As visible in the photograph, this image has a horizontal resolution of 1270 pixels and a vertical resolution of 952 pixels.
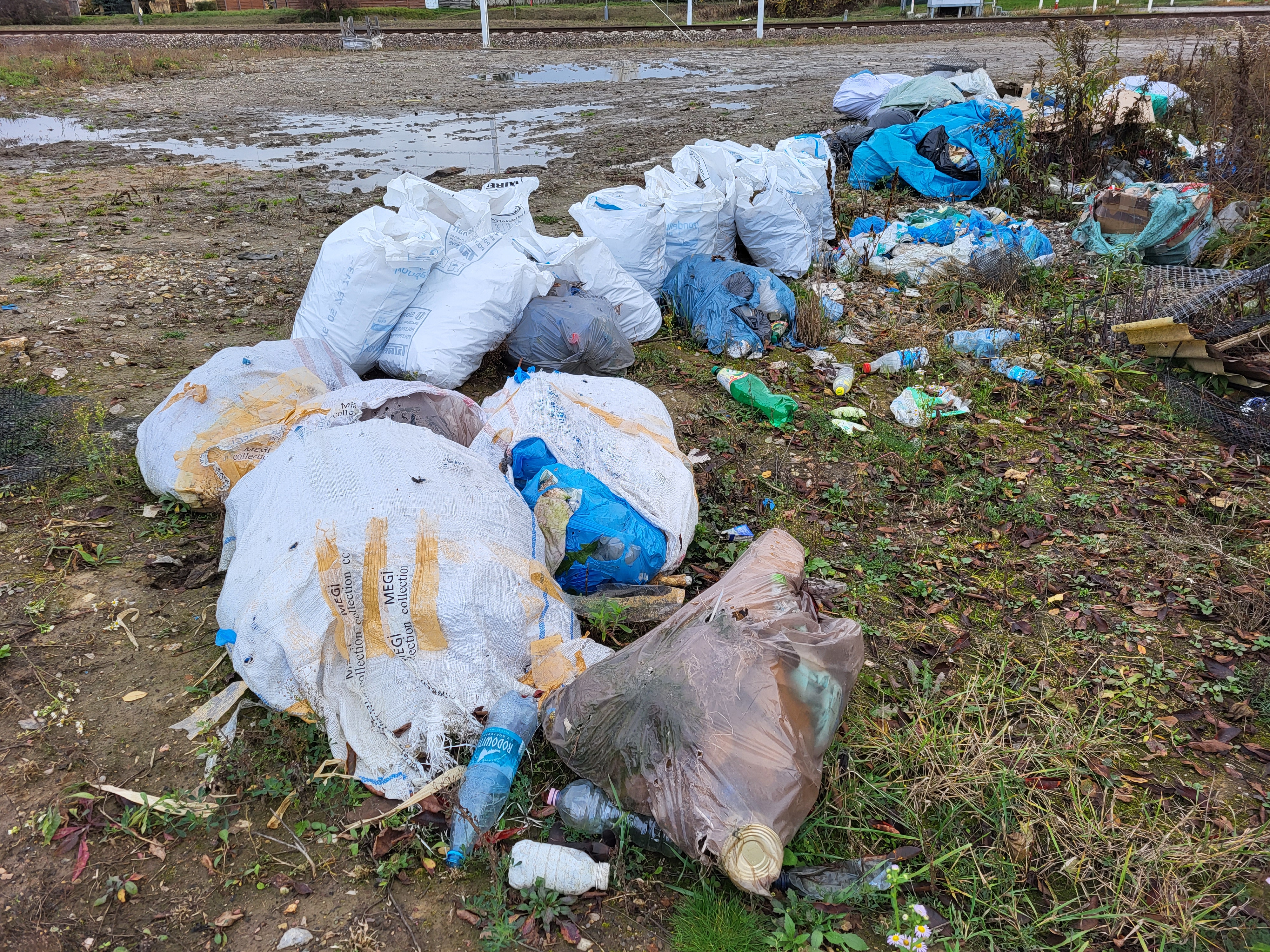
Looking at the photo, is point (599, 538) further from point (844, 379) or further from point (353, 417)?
point (844, 379)

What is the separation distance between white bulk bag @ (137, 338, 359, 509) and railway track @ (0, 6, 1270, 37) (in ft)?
59.0

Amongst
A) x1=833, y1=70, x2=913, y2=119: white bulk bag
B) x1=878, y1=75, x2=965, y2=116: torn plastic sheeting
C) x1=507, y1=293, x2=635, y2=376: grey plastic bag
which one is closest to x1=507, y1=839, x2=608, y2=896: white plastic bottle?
x1=507, y1=293, x2=635, y2=376: grey plastic bag

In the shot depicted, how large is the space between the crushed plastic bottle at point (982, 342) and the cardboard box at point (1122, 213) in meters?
1.68

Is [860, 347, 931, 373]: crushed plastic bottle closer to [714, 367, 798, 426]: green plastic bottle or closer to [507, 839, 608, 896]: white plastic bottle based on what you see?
[714, 367, 798, 426]: green plastic bottle

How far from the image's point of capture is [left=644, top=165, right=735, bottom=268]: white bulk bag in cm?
420

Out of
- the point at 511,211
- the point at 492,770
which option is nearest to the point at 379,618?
the point at 492,770

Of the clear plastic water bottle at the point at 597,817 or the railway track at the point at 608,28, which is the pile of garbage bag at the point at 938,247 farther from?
the railway track at the point at 608,28

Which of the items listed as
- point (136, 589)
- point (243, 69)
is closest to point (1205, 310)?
point (136, 589)

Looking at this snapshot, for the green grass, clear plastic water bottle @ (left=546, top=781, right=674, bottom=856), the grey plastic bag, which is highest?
the grey plastic bag

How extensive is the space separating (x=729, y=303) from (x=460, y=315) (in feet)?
4.70

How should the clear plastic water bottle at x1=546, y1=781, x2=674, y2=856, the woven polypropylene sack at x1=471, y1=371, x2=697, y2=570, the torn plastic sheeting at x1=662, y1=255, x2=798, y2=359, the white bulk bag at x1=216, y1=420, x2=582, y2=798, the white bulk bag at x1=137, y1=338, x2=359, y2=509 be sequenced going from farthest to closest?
1. the torn plastic sheeting at x1=662, y1=255, x2=798, y2=359
2. the white bulk bag at x1=137, y1=338, x2=359, y2=509
3. the woven polypropylene sack at x1=471, y1=371, x2=697, y2=570
4. the white bulk bag at x1=216, y1=420, x2=582, y2=798
5. the clear plastic water bottle at x1=546, y1=781, x2=674, y2=856

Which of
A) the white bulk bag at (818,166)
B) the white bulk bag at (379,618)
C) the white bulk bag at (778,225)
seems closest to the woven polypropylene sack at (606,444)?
the white bulk bag at (379,618)

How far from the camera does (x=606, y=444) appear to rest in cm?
244

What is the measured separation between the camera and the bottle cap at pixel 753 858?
1.46m
